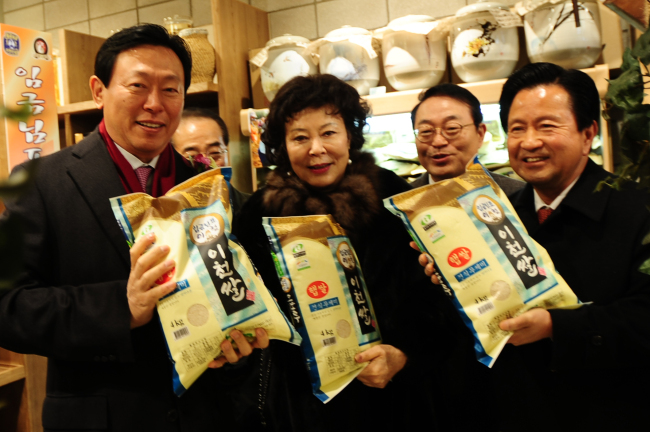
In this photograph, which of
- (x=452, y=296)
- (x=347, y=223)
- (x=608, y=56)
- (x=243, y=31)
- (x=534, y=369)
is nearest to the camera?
(x=452, y=296)

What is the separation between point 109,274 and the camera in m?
1.28

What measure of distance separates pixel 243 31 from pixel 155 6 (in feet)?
3.79

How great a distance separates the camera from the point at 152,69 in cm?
138

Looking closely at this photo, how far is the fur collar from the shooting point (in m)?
1.48

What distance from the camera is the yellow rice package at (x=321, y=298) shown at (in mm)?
1284

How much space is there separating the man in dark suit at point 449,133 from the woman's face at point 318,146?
2.36ft

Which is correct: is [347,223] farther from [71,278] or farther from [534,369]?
[71,278]

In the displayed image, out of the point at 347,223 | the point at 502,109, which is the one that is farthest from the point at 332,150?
the point at 502,109

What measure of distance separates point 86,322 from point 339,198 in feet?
2.39

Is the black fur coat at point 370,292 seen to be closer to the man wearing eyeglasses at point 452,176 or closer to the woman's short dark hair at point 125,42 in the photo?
the man wearing eyeglasses at point 452,176

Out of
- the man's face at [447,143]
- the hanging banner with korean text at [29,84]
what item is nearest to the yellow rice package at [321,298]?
the man's face at [447,143]

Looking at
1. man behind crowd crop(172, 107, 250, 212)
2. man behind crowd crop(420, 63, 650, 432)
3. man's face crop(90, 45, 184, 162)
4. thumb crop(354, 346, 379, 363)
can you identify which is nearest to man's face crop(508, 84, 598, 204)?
man behind crowd crop(420, 63, 650, 432)

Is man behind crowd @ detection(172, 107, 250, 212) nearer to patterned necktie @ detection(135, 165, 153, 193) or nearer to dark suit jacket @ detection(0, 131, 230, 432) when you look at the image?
patterned necktie @ detection(135, 165, 153, 193)

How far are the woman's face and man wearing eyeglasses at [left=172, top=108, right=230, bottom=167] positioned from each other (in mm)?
946
